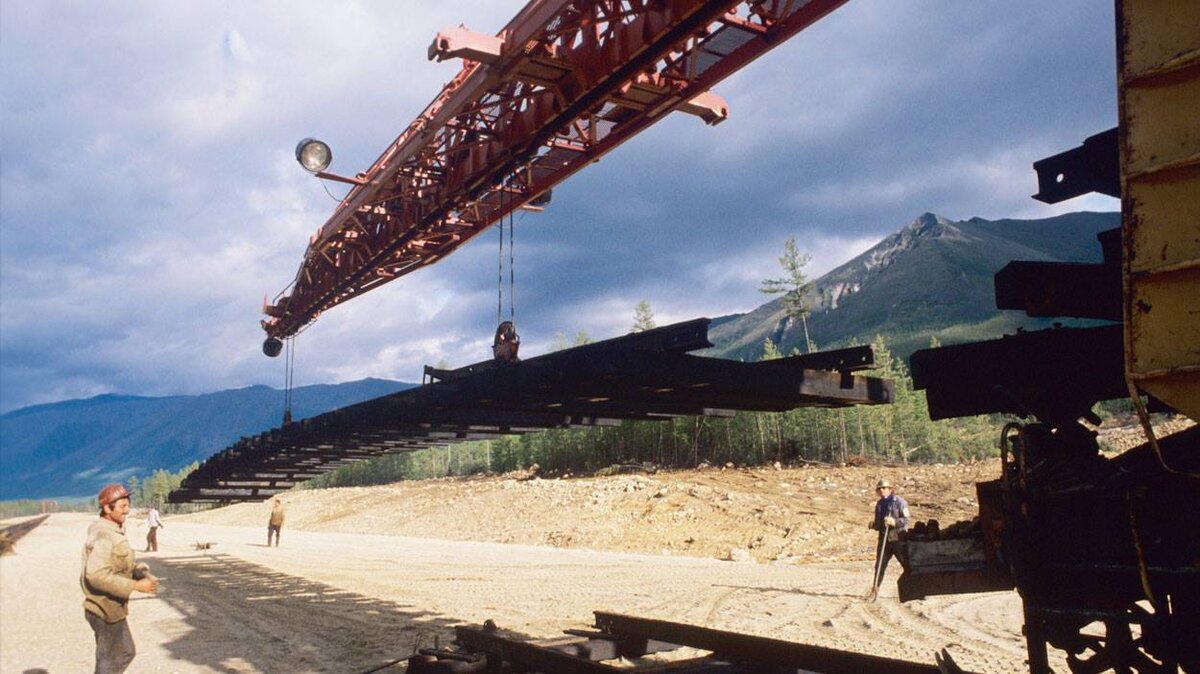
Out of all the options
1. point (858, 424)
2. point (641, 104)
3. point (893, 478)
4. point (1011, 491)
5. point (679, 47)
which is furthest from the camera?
point (858, 424)

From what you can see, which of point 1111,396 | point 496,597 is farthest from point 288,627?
point 1111,396

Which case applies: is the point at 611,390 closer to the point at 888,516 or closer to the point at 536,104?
the point at 536,104

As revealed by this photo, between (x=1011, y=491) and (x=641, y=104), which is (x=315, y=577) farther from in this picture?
(x=1011, y=491)

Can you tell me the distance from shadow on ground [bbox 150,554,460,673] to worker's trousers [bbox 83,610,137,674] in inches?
84.9

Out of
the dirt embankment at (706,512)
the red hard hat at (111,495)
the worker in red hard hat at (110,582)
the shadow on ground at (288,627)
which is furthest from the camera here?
the dirt embankment at (706,512)

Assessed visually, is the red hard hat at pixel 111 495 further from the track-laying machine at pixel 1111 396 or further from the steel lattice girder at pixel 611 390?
the track-laying machine at pixel 1111 396

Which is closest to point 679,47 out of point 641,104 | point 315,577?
point 641,104

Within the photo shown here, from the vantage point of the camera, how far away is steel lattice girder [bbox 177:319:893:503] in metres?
4.69

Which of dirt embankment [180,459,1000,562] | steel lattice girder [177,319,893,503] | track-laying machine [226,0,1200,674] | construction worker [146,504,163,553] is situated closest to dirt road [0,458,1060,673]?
dirt embankment [180,459,1000,562]

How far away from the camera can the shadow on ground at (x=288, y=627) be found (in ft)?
26.7

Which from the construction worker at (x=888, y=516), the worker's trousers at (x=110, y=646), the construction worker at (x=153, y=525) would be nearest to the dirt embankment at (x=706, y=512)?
the construction worker at (x=888, y=516)

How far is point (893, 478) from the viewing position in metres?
31.7

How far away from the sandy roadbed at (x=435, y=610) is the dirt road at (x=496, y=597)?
1.7 inches

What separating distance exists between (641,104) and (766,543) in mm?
17671
